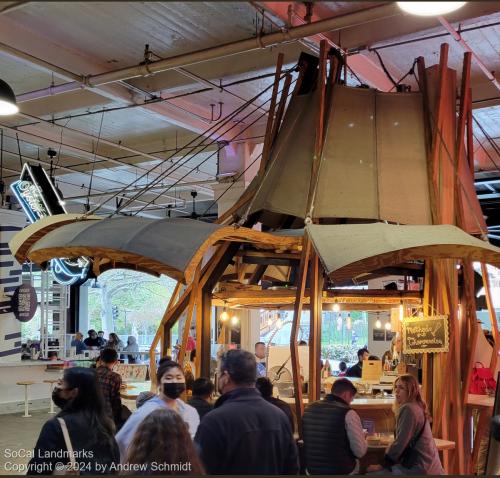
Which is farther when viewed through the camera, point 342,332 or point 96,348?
point 342,332

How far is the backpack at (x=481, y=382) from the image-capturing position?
26.7 feet

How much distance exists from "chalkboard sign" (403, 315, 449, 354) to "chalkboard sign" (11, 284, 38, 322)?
32.9 ft

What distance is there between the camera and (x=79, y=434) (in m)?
3.49

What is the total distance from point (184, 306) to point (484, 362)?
4.11 meters

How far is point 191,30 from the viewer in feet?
29.5

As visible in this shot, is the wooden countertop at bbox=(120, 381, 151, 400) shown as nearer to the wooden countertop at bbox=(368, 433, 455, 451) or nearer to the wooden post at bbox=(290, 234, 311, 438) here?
the wooden post at bbox=(290, 234, 311, 438)

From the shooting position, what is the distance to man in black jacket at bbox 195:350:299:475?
357 centimetres

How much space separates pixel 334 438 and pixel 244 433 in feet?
5.58

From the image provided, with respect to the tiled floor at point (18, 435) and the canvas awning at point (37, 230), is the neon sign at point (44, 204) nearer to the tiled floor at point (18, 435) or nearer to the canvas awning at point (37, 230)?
the tiled floor at point (18, 435)

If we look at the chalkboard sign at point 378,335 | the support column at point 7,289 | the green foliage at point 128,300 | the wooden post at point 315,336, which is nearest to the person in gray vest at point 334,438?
the wooden post at point 315,336

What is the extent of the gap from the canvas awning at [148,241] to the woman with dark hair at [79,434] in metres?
2.12

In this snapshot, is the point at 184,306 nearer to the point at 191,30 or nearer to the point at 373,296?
the point at 373,296

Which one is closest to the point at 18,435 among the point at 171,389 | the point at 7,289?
the point at 7,289

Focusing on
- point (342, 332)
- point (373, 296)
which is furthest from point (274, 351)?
point (342, 332)
